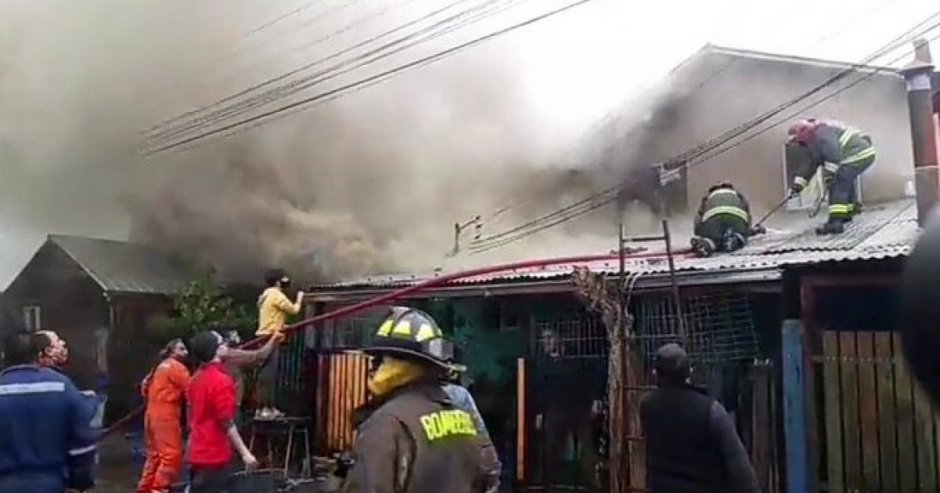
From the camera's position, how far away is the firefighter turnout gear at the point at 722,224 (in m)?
9.14

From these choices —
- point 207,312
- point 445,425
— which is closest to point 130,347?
point 207,312

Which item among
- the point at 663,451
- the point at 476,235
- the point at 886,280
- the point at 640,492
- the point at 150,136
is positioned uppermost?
the point at 150,136

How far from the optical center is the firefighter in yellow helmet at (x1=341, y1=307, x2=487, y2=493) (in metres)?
2.65

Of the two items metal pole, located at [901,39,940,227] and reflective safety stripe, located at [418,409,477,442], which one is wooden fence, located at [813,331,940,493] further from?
reflective safety stripe, located at [418,409,477,442]

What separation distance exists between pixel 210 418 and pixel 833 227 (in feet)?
20.9

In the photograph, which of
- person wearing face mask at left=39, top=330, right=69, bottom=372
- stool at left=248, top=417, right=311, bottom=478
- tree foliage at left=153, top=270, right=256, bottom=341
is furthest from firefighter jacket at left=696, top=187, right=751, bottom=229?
tree foliage at left=153, top=270, right=256, bottom=341

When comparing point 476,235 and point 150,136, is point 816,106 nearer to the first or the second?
point 476,235

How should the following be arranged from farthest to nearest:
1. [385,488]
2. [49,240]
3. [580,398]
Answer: [49,240] → [580,398] → [385,488]

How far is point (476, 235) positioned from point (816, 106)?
19.6ft

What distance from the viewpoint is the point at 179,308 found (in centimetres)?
1658

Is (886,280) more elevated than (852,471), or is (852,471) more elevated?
(886,280)

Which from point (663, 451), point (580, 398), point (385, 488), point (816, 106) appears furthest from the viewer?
point (816, 106)

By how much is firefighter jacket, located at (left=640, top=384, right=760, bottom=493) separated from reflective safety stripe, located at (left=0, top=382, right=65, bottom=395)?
2653 millimetres

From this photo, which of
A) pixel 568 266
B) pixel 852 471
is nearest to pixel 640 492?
pixel 852 471
